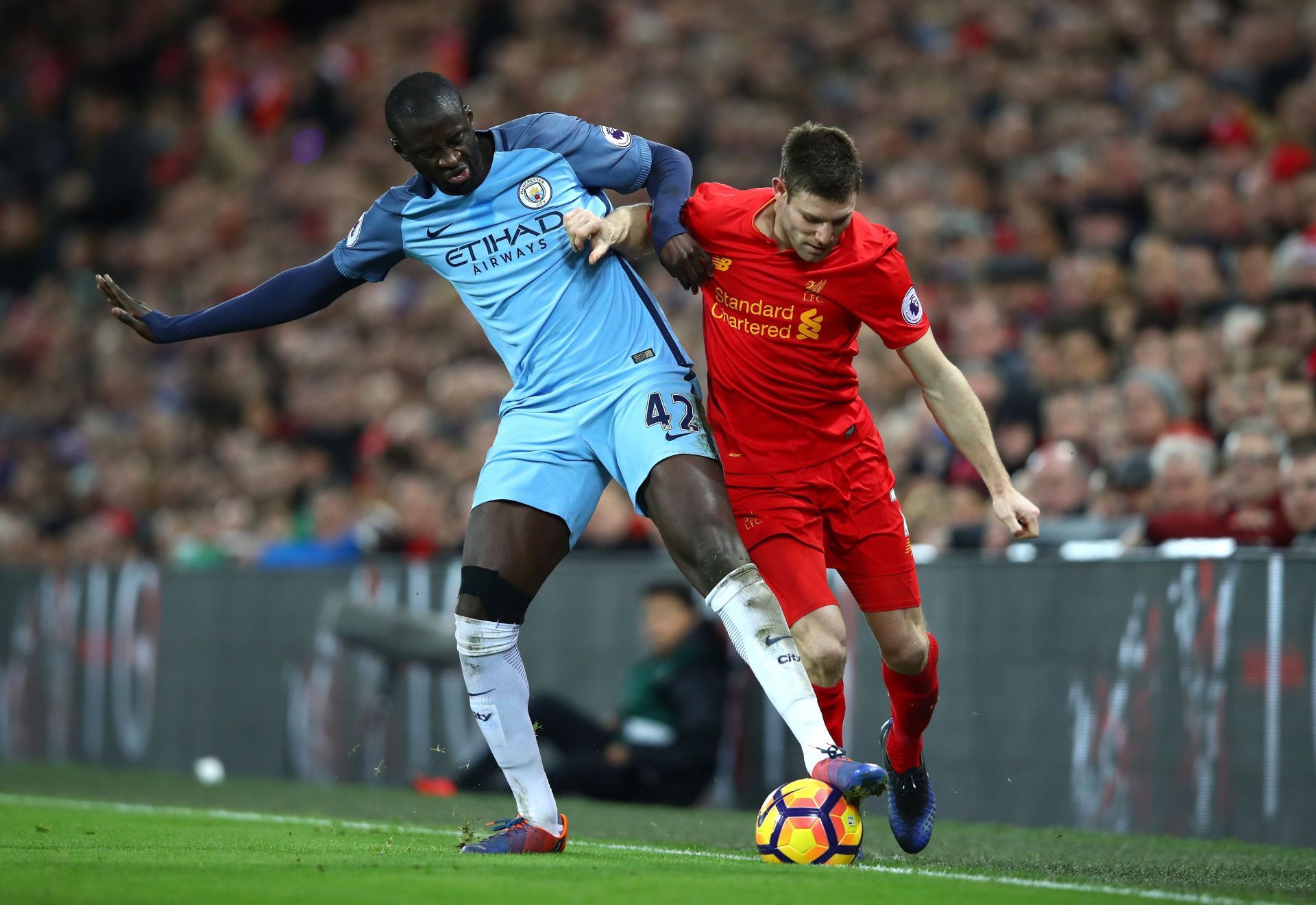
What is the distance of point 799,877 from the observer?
4730mm

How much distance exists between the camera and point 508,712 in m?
5.61

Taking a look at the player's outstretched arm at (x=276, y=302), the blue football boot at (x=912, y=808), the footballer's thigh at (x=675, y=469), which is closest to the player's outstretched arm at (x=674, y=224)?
the footballer's thigh at (x=675, y=469)

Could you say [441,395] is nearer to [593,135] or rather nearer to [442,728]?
[442,728]

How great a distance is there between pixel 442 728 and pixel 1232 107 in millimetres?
6281

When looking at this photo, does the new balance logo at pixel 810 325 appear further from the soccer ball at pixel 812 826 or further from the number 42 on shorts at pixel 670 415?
the soccer ball at pixel 812 826

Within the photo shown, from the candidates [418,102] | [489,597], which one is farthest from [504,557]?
[418,102]

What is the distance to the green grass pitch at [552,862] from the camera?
4.40m

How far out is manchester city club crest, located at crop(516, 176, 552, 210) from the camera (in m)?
5.75

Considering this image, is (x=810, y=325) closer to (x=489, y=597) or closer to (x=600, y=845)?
(x=489, y=597)

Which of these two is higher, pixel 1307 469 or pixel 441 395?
pixel 441 395

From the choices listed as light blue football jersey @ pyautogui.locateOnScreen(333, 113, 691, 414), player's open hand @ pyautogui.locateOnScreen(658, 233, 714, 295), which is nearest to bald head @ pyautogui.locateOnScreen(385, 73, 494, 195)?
light blue football jersey @ pyautogui.locateOnScreen(333, 113, 691, 414)

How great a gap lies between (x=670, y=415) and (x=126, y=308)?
206cm

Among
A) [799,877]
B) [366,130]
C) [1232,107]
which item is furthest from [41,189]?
[799,877]

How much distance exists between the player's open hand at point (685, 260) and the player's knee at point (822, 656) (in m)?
1.22
